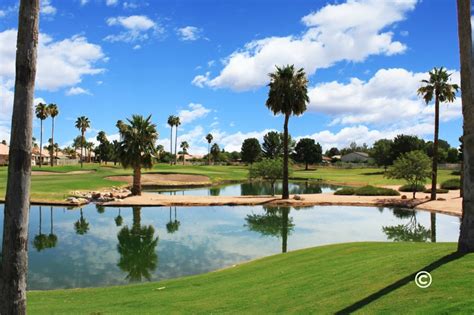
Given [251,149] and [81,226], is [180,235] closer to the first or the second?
[81,226]

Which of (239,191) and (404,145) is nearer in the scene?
(239,191)

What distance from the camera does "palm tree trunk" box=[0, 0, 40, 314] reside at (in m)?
6.79

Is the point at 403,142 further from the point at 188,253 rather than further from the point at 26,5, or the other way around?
the point at 26,5

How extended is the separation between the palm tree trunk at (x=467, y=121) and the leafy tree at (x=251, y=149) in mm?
143427

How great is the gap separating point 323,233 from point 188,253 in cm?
1009

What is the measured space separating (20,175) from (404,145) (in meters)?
119

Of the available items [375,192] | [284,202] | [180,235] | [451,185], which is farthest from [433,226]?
[451,185]

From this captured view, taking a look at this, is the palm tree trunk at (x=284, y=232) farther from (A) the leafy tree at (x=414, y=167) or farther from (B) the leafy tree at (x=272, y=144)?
(B) the leafy tree at (x=272, y=144)

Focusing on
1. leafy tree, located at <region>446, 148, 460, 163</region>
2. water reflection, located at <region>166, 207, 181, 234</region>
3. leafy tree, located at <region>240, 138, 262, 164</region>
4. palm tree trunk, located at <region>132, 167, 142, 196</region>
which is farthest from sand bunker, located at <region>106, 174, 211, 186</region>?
leafy tree, located at <region>446, 148, 460, 163</region>

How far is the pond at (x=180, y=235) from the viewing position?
64.0 ft

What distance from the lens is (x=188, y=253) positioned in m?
22.7

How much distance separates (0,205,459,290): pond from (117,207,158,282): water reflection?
0.05 metres

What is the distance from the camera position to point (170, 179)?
79188mm

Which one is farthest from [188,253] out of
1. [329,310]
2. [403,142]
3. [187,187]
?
[403,142]
